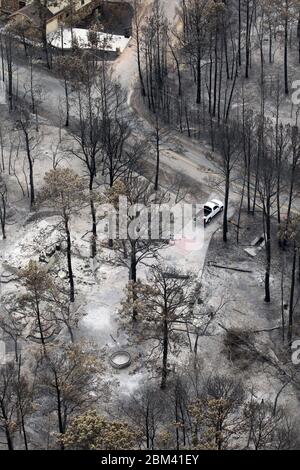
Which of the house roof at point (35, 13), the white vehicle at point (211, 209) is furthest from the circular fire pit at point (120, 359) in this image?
the house roof at point (35, 13)

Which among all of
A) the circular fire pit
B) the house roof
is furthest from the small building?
the circular fire pit

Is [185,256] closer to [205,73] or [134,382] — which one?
[134,382]

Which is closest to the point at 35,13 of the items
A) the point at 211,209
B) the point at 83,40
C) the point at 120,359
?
the point at 83,40

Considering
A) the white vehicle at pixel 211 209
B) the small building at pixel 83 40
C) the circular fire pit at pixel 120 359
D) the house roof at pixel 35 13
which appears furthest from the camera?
the house roof at pixel 35 13

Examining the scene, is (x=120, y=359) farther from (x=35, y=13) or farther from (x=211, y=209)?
(x=35, y=13)

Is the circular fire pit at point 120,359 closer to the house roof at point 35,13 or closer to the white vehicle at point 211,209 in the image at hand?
the white vehicle at point 211,209

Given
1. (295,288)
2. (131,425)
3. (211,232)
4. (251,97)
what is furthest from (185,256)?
(251,97)

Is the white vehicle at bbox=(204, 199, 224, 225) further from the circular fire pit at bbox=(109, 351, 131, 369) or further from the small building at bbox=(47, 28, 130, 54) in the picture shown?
the small building at bbox=(47, 28, 130, 54)
